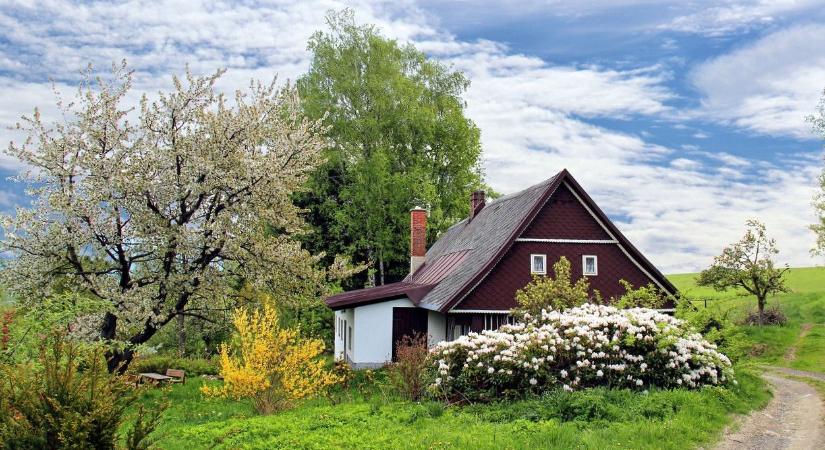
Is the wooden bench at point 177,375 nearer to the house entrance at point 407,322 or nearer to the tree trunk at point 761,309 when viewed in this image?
the house entrance at point 407,322

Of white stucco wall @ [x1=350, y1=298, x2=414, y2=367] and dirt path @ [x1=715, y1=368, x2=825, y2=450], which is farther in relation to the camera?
white stucco wall @ [x1=350, y1=298, x2=414, y2=367]

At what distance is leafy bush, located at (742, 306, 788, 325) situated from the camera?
3143 cm

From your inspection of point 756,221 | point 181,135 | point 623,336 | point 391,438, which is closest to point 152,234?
point 181,135

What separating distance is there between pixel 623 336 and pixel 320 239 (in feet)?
83.6

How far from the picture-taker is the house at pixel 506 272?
22.7 metres

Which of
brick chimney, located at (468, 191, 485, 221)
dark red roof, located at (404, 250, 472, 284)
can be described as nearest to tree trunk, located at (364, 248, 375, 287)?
dark red roof, located at (404, 250, 472, 284)

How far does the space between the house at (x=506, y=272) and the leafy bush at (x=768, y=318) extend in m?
10.4

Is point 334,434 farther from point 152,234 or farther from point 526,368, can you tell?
point 152,234

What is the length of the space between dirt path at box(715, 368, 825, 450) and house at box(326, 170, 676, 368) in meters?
7.66

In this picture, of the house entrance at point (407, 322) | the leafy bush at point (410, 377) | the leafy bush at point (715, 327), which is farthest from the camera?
the house entrance at point (407, 322)

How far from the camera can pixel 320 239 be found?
38.7 meters

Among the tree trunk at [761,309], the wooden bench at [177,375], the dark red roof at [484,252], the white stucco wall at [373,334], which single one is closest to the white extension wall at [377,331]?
the white stucco wall at [373,334]

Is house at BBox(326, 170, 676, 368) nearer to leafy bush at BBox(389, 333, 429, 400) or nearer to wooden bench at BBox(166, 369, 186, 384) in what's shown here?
wooden bench at BBox(166, 369, 186, 384)

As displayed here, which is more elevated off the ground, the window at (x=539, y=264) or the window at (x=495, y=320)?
the window at (x=539, y=264)
